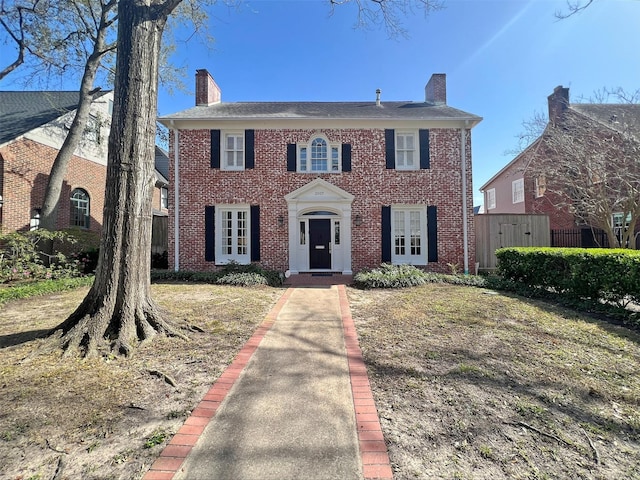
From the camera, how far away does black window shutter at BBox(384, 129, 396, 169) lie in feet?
35.9

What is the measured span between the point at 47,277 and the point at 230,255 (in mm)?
5281

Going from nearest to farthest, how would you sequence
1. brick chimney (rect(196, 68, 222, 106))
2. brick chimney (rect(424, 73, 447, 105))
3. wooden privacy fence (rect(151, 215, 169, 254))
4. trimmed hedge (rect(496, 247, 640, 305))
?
trimmed hedge (rect(496, 247, 640, 305)) → brick chimney (rect(196, 68, 222, 106)) → brick chimney (rect(424, 73, 447, 105)) → wooden privacy fence (rect(151, 215, 169, 254))

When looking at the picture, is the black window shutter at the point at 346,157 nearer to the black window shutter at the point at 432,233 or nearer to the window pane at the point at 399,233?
the window pane at the point at 399,233

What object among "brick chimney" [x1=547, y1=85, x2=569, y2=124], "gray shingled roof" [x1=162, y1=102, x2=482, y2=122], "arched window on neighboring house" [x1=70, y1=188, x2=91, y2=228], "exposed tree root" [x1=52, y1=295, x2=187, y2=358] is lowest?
"exposed tree root" [x1=52, y1=295, x2=187, y2=358]

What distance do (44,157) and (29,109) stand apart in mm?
3323

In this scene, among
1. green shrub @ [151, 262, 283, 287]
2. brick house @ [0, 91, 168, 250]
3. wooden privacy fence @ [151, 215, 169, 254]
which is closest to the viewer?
green shrub @ [151, 262, 283, 287]

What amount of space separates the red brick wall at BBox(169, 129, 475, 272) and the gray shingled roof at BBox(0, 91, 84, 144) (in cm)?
690

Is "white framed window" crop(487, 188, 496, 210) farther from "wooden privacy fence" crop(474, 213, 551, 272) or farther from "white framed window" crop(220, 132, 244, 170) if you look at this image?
"white framed window" crop(220, 132, 244, 170)

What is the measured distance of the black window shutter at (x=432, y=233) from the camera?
1084 cm

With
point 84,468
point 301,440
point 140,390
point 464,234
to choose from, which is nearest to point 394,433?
point 301,440

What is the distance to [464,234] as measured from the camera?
35.6 feet

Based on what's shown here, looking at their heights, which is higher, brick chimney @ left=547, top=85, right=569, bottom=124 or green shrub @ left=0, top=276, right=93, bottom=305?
brick chimney @ left=547, top=85, right=569, bottom=124

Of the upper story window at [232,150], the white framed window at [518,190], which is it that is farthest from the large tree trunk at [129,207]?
the white framed window at [518,190]

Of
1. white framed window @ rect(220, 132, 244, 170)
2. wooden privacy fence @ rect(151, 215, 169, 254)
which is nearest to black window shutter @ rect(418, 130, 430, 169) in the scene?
white framed window @ rect(220, 132, 244, 170)
